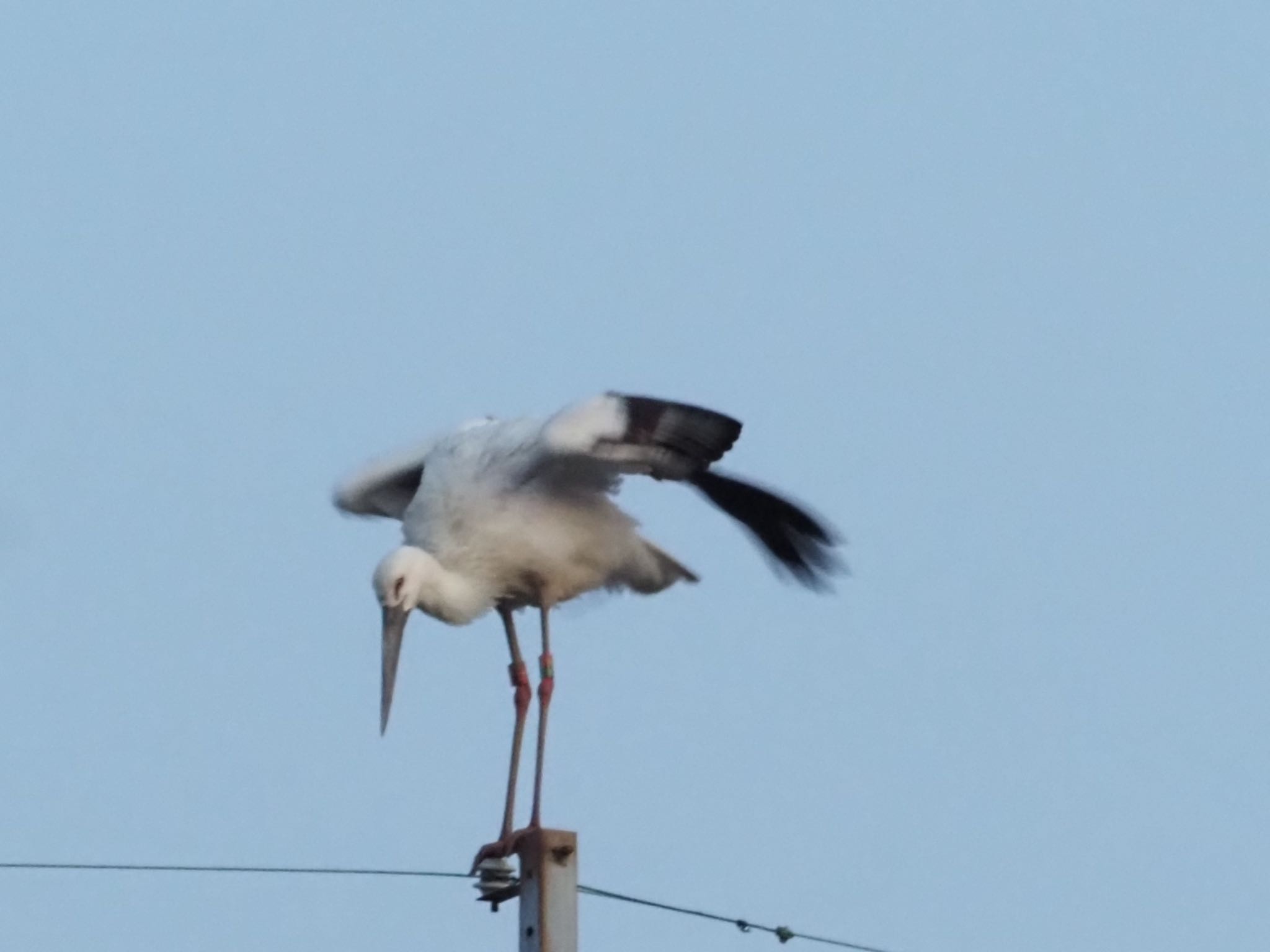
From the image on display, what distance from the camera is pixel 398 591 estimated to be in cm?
1053

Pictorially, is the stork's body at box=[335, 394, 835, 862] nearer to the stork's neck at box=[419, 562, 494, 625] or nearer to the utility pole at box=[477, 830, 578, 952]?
the stork's neck at box=[419, 562, 494, 625]

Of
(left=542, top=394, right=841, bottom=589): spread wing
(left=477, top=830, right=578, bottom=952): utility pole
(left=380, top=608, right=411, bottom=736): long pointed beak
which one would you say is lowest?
(left=477, top=830, right=578, bottom=952): utility pole

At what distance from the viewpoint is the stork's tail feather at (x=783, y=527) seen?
37.7 feet

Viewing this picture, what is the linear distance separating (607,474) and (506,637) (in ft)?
2.80

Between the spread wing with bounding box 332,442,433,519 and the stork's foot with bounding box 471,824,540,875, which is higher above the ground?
the spread wing with bounding box 332,442,433,519

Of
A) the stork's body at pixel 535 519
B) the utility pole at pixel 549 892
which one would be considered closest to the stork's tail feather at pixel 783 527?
the stork's body at pixel 535 519

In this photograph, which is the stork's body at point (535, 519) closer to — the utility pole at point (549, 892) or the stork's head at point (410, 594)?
the stork's head at point (410, 594)

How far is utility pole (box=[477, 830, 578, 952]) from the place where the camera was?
288 inches

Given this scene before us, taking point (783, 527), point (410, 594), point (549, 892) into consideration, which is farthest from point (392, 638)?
point (549, 892)

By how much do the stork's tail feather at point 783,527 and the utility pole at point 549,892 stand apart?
408 centimetres

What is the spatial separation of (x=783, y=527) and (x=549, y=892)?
431 centimetres

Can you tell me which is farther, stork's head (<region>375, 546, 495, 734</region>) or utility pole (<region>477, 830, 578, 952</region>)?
stork's head (<region>375, 546, 495, 734</region>)

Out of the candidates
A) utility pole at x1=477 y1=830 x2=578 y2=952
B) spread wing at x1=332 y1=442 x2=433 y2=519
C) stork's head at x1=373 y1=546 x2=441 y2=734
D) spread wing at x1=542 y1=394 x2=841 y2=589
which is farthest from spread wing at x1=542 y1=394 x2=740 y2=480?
utility pole at x1=477 y1=830 x2=578 y2=952

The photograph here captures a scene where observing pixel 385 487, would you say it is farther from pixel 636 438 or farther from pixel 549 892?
pixel 549 892
